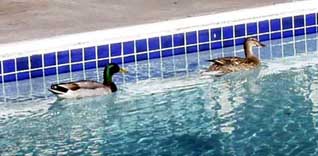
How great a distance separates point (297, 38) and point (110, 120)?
2.42 m

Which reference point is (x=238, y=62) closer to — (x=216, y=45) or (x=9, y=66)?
(x=216, y=45)

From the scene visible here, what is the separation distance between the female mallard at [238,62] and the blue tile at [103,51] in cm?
81

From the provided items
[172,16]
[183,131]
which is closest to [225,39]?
[172,16]

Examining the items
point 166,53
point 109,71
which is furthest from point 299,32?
point 109,71

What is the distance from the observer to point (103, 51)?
275 inches

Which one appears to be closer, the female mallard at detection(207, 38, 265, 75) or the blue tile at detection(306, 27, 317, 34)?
the female mallard at detection(207, 38, 265, 75)

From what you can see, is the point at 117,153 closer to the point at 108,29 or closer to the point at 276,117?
the point at 276,117

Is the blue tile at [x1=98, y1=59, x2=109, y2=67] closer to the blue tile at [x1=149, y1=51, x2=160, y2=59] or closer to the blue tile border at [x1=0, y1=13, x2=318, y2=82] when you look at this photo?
the blue tile border at [x1=0, y1=13, x2=318, y2=82]

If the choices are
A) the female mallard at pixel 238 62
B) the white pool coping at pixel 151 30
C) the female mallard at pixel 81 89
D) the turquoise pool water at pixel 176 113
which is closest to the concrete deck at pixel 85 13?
the white pool coping at pixel 151 30

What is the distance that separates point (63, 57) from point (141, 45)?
1.83 ft

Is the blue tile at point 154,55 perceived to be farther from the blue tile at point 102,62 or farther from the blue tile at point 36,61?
→ the blue tile at point 36,61

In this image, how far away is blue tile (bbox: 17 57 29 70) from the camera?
6.73 meters

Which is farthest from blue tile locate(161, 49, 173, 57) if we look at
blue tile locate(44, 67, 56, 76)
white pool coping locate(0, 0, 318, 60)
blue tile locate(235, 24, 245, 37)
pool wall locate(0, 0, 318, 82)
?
blue tile locate(44, 67, 56, 76)

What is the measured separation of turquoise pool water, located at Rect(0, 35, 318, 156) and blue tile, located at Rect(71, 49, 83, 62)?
0.38 feet
